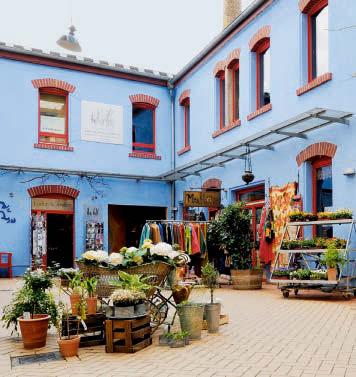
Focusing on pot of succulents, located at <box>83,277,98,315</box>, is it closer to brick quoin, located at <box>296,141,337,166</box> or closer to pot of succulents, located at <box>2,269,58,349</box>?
pot of succulents, located at <box>2,269,58,349</box>

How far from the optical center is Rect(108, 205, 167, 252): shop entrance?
61.0 ft

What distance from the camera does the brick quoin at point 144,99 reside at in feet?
54.4

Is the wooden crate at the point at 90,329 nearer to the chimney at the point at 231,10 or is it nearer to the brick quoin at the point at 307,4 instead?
the brick quoin at the point at 307,4

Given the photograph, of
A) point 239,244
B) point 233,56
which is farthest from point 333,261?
point 233,56

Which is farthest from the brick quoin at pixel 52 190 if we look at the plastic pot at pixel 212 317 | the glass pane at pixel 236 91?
the plastic pot at pixel 212 317

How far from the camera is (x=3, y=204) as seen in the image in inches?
565

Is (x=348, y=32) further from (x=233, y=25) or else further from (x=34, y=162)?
(x=34, y=162)

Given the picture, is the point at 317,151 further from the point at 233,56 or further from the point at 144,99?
the point at 144,99

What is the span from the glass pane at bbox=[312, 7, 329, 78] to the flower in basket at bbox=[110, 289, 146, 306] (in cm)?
691

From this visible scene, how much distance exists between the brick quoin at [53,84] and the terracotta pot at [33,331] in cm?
1083

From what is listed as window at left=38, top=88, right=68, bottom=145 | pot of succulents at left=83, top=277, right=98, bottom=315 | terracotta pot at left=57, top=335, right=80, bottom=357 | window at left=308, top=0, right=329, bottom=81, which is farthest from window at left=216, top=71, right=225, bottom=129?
terracotta pot at left=57, top=335, right=80, bottom=357

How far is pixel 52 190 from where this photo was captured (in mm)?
15070

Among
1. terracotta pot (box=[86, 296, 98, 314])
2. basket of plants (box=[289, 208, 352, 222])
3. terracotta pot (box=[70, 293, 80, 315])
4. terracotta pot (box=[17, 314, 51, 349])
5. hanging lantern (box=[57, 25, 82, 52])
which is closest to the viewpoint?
terracotta pot (box=[17, 314, 51, 349])

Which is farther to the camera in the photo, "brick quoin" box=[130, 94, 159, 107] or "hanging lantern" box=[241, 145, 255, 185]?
"brick quoin" box=[130, 94, 159, 107]
